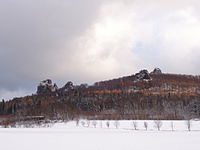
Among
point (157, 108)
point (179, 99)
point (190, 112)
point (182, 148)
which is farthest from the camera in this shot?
point (179, 99)

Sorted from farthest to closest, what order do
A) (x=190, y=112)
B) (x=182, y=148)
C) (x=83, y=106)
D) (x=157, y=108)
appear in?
(x=83, y=106) < (x=157, y=108) < (x=190, y=112) < (x=182, y=148)

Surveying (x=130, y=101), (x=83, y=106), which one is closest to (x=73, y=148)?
(x=130, y=101)

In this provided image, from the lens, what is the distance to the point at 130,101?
17450 cm

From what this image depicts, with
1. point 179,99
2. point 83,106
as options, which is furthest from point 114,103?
point 179,99

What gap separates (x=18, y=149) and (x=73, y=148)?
20.7ft

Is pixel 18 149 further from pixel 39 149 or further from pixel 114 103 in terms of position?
pixel 114 103

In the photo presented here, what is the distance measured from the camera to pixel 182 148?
110ft

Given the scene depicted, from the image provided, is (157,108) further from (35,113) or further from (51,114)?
(35,113)

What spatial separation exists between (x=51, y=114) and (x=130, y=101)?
46.3m

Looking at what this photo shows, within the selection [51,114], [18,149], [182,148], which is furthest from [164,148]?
[51,114]

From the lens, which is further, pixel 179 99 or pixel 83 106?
pixel 83 106

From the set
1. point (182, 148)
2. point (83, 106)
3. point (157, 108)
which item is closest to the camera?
point (182, 148)

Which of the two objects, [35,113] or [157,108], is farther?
[35,113]

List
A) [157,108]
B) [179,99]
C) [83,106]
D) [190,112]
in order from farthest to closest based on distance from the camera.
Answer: [83,106] → [179,99] → [157,108] → [190,112]
